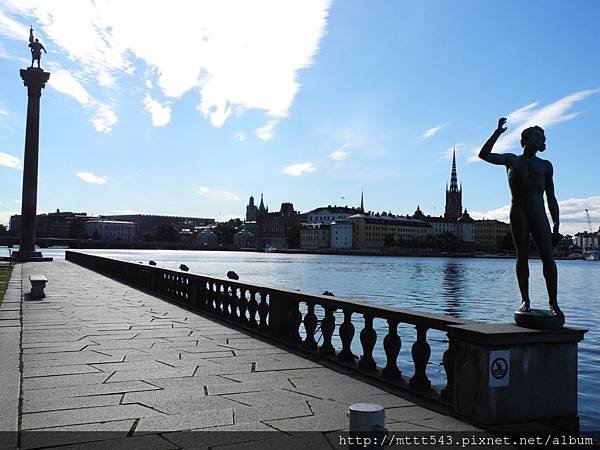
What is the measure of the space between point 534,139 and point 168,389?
535 centimetres

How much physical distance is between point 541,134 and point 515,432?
11.1 feet

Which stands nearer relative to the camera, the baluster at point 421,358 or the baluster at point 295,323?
the baluster at point 421,358

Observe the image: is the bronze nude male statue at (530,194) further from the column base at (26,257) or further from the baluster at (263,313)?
the column base at (26,257)

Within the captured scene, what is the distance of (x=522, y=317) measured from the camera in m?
6.18

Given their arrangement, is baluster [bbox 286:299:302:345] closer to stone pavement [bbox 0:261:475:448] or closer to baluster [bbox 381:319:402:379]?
stone pavement [bbox 0:261:475:448]

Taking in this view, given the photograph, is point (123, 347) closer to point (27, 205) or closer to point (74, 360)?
point (74, 360)

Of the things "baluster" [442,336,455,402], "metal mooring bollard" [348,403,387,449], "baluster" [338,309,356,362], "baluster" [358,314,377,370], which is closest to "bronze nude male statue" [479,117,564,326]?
"baluster" [442,336,455,402]

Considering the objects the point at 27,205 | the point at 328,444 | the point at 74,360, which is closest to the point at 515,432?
the point at 328,444

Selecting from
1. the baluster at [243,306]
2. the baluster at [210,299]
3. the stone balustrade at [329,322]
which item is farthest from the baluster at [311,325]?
the baluster at [210,299]

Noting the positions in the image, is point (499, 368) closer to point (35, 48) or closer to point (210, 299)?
point (210, 299)

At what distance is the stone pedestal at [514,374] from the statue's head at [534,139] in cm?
212

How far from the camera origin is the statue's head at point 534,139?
21.9ft

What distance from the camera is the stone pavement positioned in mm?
5641

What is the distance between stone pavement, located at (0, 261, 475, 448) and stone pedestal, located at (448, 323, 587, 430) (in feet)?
1.07
